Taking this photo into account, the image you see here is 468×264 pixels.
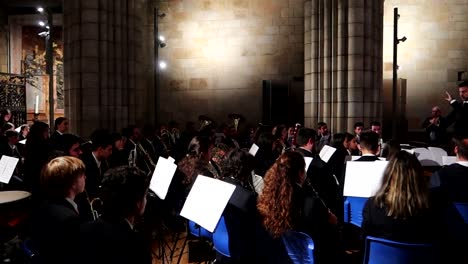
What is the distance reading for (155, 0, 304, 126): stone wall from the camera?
38.5 feet

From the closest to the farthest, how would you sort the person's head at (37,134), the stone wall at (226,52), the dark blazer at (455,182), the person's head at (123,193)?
the person's head at (123,193), the dark blazer at (455,182), the person's head at (37,134), the stone wall at (226,52)

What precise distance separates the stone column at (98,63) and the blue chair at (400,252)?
713 centimetres

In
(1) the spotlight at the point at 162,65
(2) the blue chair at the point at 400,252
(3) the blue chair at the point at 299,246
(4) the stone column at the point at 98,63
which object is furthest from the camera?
(1) the spotlight at the point at 162,65

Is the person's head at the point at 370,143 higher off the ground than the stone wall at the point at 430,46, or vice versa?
the stone wall at the point at 430,46

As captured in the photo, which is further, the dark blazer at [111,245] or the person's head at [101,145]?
the person's head at [101,145]

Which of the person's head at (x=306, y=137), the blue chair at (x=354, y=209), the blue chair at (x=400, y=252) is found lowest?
the blue chair at (x=354, y=209)

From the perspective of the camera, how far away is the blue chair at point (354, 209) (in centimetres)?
411

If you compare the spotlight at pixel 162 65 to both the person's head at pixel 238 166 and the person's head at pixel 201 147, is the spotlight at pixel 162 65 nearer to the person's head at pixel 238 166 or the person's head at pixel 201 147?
the person's head at pixel 201 147

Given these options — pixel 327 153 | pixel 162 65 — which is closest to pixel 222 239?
pixel 327 153

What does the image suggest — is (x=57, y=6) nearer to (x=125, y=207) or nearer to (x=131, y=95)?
(x=131, y=95)

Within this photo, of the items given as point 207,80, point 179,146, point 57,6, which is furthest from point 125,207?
point 57,6

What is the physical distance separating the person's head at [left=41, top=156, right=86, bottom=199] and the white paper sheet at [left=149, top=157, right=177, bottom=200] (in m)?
1.24

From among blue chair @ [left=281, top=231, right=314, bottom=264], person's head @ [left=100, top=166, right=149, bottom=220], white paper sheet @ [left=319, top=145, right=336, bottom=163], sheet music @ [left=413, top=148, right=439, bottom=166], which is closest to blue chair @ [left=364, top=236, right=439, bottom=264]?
blue chair @ [left=281, top=231, right=314, bottom=264]

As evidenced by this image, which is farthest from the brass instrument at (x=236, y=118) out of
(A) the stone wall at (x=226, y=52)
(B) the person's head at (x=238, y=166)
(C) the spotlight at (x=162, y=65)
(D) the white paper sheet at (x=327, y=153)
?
(B) the person's head at (x=238, y=166)
